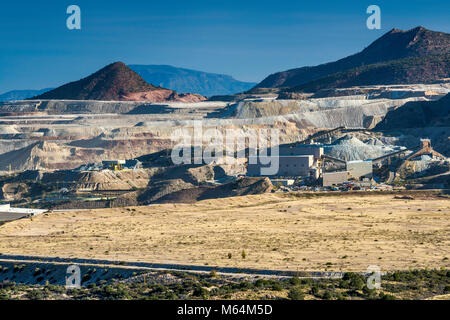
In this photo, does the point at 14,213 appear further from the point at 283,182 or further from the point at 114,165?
the point at 114,165

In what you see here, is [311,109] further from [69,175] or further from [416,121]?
[69,175]

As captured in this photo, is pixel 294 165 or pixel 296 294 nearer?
pixel 296 294

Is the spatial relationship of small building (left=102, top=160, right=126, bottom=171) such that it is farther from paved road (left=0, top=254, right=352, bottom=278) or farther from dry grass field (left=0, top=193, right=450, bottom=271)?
paved road (left=0, top=254, right=352, bottom=278)

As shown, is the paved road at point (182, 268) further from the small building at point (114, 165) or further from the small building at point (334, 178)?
the small building at point (114, 165)

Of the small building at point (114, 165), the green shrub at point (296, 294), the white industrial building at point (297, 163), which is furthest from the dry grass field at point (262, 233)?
the small building at point (114, 165)

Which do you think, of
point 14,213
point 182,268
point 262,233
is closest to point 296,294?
point 182,268
